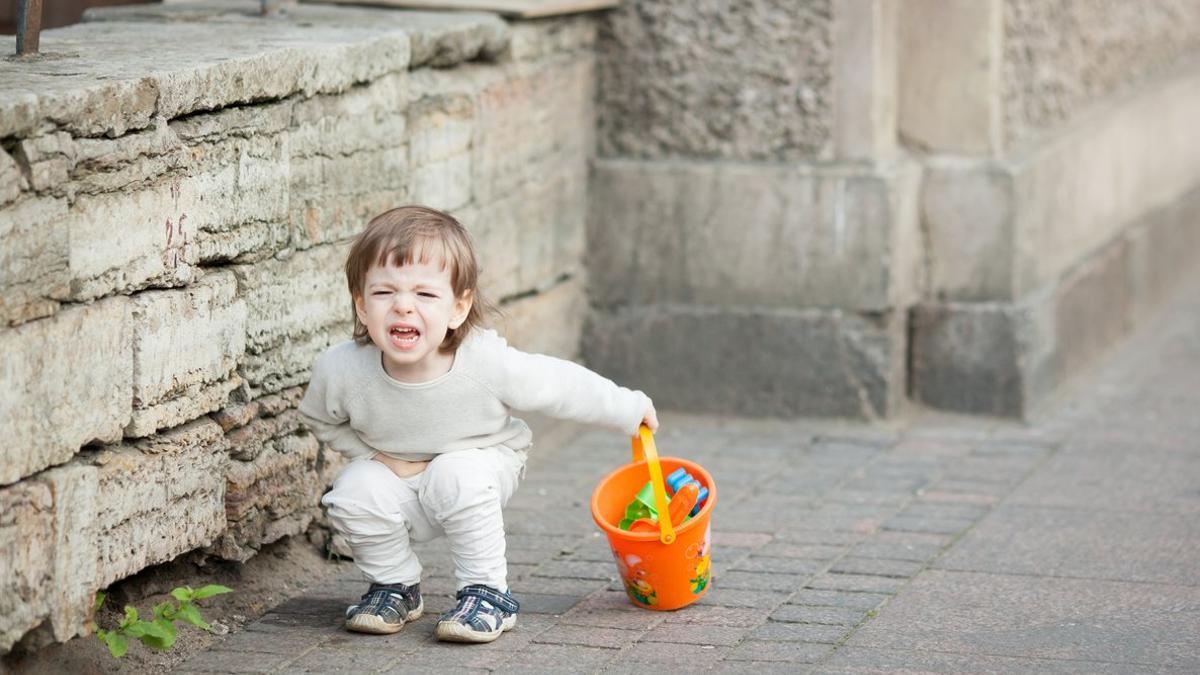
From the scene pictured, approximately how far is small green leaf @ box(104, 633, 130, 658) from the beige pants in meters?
0.53

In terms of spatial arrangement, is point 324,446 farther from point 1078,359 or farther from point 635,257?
point 1078,359

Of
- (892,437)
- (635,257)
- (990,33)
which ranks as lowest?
(892,437)

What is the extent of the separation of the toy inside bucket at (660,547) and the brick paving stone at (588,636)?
135 millimetres

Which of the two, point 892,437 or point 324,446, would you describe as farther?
point 892,437

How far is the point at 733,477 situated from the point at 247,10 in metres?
1.92

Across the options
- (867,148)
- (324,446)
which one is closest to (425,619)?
(324,446)

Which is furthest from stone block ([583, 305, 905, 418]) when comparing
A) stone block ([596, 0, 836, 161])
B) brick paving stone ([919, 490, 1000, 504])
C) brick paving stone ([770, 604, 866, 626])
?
brick paving stone ([770, 604, 866, 626])

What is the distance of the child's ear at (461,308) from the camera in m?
3.62

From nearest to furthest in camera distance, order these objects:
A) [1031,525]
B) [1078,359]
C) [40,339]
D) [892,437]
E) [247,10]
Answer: [40,339] → [1031,525] → [247,10] → [892,437] → [1078,359]

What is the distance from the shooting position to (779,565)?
4215 millimetres

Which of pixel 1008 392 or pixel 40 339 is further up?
pixel 40 339

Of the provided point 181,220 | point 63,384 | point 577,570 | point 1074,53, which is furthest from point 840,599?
point 1074,53

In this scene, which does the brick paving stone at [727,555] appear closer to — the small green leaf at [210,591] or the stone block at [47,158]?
the small green leaf at [210,591]

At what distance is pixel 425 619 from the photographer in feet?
12.5
